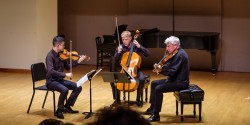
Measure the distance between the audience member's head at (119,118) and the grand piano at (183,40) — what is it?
9.28m

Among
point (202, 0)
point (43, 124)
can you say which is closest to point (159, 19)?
point (202, 0)

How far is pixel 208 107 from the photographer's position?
760 cm

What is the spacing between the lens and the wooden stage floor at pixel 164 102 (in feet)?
22.4

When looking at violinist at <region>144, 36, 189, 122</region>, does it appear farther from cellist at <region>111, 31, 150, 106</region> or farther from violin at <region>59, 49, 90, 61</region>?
violin at <region>59, 49, 90, 61</region>

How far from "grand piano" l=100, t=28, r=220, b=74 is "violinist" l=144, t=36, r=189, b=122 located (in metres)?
4.04

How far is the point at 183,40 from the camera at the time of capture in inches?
424

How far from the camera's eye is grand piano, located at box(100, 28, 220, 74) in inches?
422

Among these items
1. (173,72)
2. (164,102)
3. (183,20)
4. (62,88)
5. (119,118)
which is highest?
(183,20)

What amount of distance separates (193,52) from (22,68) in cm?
427

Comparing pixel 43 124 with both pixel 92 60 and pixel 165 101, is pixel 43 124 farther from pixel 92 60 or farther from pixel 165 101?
pixel 92 60

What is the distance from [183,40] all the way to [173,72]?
4.27 meters

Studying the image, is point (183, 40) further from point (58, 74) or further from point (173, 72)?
point (58, 74)

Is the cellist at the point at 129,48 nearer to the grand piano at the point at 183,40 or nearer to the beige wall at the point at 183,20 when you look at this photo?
the grand piano at the point at 183,40

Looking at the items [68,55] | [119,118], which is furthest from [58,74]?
[119,118]
